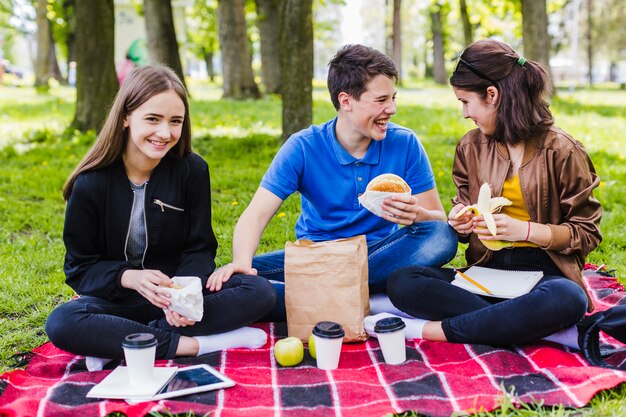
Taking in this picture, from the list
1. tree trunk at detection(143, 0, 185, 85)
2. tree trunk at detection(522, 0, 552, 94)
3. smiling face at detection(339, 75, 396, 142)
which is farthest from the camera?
tree trunk at detection(522, 0, 552, 94)

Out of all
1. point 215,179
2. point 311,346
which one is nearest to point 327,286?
point 311,346

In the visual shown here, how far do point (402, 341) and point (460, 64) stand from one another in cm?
134

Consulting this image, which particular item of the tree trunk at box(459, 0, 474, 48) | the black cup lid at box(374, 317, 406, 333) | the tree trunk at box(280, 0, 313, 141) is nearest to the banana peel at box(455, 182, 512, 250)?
the black cup lid at box(374, 317, 406, 333)

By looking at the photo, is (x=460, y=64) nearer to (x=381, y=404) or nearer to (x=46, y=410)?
(x=381, y=404)

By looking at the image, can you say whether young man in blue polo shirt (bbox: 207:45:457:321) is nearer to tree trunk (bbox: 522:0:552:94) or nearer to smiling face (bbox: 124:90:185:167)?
smiling face (bbox: 124:90:185:167)

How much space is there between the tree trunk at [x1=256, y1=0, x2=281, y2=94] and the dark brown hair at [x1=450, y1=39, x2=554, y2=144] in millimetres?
13918

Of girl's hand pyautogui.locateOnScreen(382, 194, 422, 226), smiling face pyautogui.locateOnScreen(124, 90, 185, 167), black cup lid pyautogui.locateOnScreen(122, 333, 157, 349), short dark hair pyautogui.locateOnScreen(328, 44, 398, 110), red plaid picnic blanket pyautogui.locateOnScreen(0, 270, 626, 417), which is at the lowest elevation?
red plaid picnic blanket pyautogui.locateOnScreen(0, 270, 626, 417)

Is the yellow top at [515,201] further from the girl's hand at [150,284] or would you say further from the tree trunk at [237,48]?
the tree trunk at [237,48]

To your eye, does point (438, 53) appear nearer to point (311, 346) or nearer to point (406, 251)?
point (406, 251)

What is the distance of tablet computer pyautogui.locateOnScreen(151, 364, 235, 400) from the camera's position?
2527 millimetres

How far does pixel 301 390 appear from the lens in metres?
2.64

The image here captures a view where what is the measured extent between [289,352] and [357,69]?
1.44 metres

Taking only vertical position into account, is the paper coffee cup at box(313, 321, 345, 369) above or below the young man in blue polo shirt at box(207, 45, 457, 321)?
below

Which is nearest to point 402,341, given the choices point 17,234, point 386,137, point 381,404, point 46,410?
point 381,404
